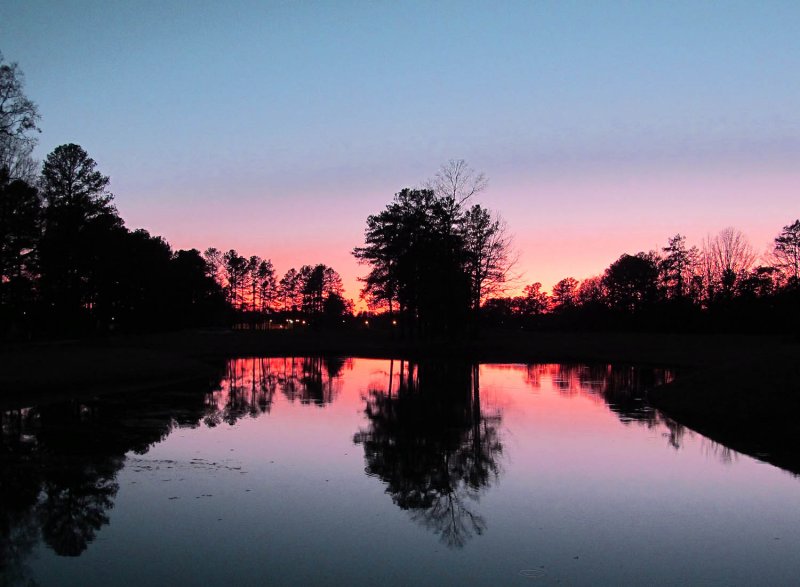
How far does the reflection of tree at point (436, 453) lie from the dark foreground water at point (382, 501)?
6cm

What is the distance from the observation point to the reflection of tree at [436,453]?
955cm

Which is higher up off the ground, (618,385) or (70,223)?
(70,223)

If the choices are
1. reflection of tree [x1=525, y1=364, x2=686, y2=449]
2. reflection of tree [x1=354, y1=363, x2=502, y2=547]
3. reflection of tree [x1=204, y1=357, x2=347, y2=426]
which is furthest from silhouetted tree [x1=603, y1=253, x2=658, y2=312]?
reflection of tree [x1=354, y1=363, x2=502, y2=547]

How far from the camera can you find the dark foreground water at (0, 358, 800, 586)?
7.26 m

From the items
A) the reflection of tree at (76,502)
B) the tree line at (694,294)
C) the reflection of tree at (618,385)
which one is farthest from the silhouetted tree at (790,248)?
the reflection of tree at (76,502)

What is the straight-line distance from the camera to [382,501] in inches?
399

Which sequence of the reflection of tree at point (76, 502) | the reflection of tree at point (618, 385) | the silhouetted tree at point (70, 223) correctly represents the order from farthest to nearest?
the silhouetted tree at point (70, 223), the reflection of tree at point (618, 385), the reflection of tree at point (76, 502)

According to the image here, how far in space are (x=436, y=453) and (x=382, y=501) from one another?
12.6ft

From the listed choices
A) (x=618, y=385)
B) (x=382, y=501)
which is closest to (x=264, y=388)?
(x=618, y=385)

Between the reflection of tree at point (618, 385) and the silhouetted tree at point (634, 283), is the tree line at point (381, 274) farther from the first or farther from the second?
the reflection of tree at point (618, 385)

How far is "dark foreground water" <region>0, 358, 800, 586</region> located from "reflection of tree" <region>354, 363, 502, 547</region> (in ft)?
0.20

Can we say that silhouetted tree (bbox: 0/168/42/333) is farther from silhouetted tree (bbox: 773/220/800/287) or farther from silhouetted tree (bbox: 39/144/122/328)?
silhouetted tree (bbox: 773/220/800/287)

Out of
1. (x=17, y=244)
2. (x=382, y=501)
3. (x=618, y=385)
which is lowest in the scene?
(x=382, y=501)

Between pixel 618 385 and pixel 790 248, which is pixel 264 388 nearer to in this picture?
pixel 618 385
